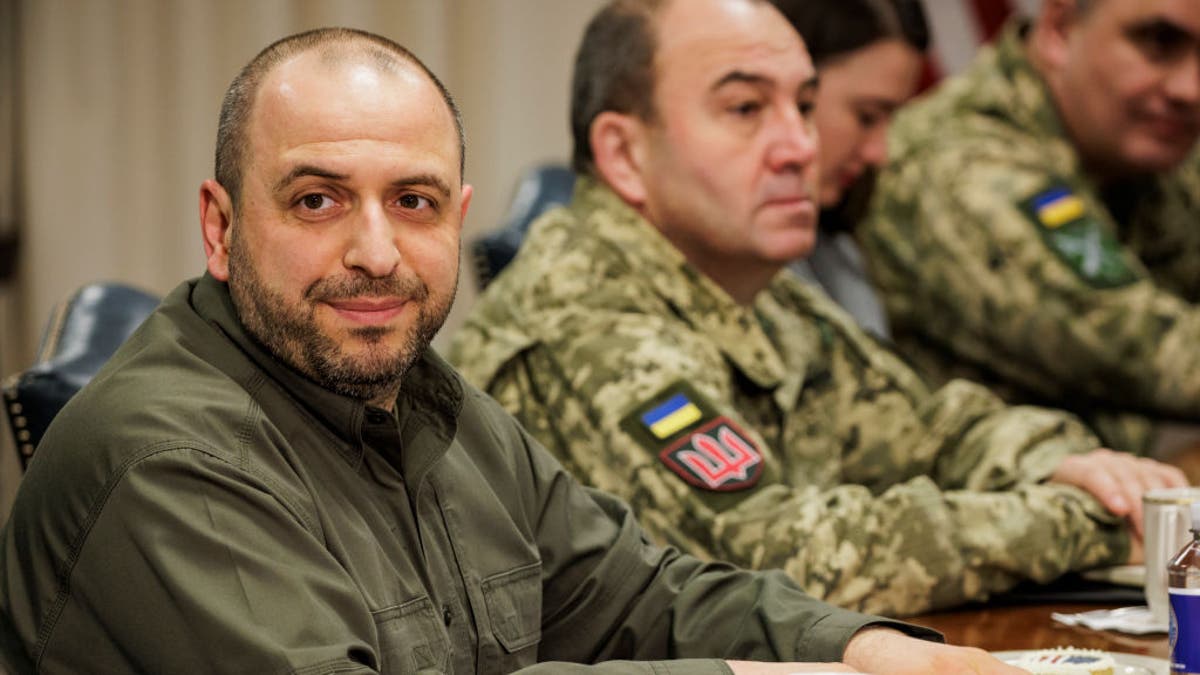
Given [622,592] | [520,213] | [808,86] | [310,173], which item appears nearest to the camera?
[310,173]

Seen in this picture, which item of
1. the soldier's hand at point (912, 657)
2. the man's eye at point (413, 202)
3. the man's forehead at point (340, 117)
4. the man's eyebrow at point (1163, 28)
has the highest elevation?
the man's forehead at point (340, 117)

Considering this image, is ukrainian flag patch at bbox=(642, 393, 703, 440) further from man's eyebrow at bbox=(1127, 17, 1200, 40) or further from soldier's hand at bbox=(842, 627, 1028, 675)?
man's eyebrow at bbox=(1127, 17, 1200, 40)

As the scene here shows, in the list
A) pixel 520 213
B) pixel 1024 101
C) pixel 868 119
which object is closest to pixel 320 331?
pixel 520 213

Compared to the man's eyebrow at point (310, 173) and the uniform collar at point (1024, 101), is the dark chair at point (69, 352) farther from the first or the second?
the uniform collar at point (1024, 101)

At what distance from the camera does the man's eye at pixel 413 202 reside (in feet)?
4.66

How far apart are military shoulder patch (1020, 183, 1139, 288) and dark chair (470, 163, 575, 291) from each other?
89 centimetres

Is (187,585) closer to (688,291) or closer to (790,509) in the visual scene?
(790,509)

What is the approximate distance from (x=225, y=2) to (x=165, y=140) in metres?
0.36

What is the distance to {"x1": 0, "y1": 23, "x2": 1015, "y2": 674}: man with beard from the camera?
3.86 feet

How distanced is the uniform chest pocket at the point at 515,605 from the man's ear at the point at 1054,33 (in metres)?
2.14

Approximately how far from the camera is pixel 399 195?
141 cm

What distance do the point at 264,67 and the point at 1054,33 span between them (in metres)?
2.30

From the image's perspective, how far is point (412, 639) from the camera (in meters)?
1.36

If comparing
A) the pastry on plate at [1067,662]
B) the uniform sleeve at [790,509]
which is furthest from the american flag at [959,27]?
the pastry on plate at [1067,662]
